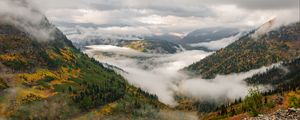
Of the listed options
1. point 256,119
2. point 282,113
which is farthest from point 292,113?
point 256,119

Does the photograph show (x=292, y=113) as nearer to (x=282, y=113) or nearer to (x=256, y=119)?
(x=282, y=113)
